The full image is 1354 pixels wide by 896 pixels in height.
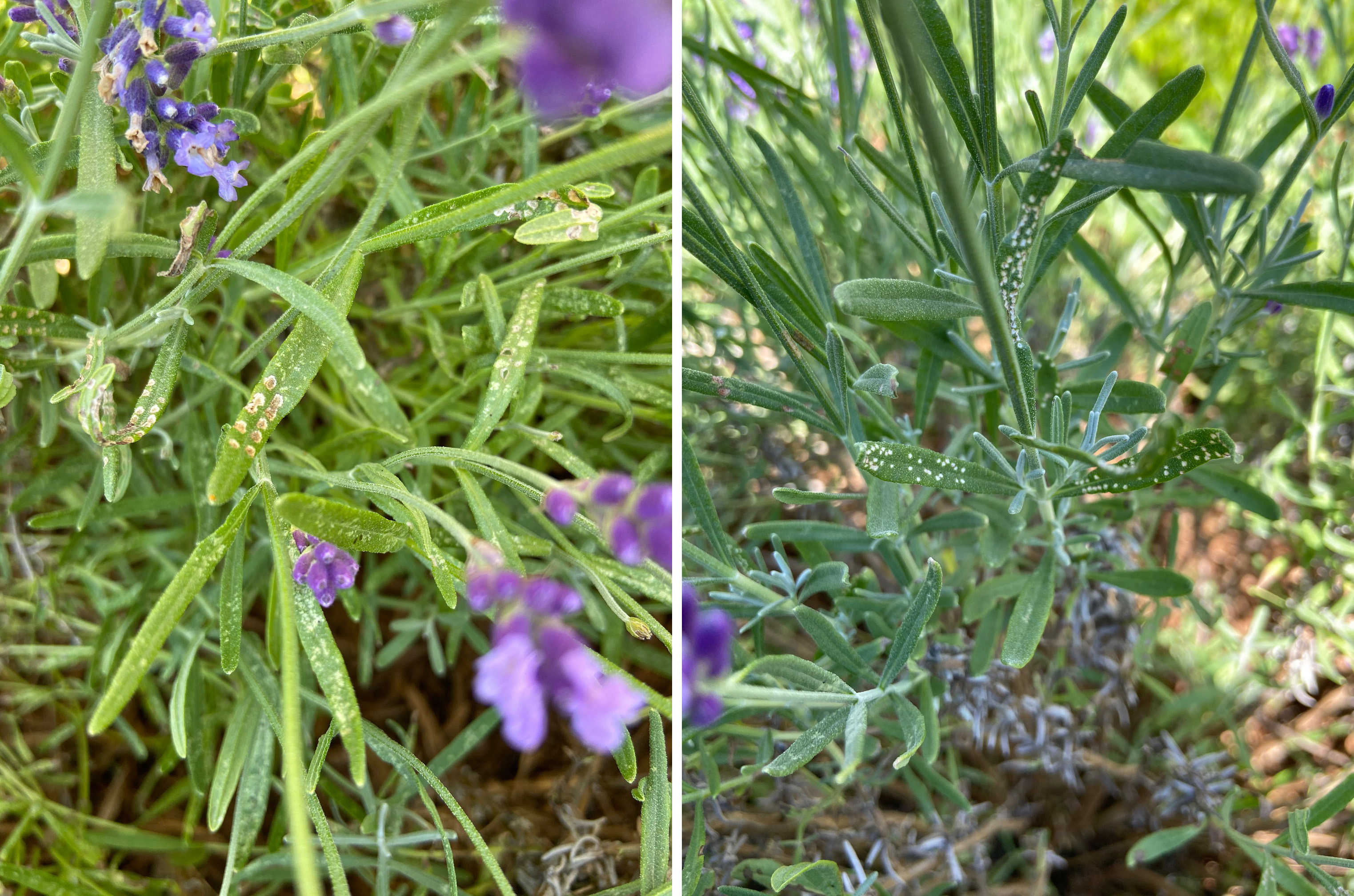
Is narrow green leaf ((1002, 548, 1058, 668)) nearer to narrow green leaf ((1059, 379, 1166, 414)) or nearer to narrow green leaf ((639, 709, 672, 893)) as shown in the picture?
narrow green leaf ((1059, 379, 1166, 414))

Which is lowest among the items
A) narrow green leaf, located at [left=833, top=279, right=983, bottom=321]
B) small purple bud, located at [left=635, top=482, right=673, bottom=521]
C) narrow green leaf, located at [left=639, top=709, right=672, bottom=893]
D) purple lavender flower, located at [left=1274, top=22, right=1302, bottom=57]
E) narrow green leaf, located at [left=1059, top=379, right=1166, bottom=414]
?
narrow green leaf, located at [left=639, top=709, right=672, bottom=893]

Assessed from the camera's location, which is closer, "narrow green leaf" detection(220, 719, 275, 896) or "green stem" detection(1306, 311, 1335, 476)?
"narrow green leaf" detection(220, 719, 275, 896)

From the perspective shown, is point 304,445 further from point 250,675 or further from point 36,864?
point 36,864

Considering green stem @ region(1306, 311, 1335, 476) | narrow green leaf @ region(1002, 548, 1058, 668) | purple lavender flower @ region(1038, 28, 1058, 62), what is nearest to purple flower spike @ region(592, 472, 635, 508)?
narrow green leaf @ region(1002, 548, 1058, 668)

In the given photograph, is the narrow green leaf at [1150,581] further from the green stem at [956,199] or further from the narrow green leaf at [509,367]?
the narrow green leaf at [509,367]

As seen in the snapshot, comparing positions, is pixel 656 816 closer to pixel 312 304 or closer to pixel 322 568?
pixel 322 568
